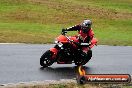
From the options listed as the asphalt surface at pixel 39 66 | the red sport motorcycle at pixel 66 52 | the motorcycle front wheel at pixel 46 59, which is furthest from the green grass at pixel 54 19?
the motorcycle front wheel at pixel 46 59

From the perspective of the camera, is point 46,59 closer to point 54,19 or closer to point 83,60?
point 83,60

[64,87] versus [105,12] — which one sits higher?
[64,87]

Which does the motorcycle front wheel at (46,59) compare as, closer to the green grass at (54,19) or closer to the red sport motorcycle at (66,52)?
the red sport motorcycle at (66,52)

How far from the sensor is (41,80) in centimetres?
1479

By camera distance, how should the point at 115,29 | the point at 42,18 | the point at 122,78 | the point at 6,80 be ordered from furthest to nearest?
the point at 42,18 < the point at 115,29 < the point at 6,80 < the point at 122,78

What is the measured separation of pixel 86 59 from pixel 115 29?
16021mm

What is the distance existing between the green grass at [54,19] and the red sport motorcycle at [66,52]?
21.5 ft

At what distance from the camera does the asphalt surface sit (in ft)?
50.2

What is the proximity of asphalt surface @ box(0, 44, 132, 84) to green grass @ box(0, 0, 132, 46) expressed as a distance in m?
2.92

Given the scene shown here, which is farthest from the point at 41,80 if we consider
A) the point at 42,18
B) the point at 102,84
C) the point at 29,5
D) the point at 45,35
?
the point at 29,5

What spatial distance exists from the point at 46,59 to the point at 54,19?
1955 cm

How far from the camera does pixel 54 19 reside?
118ft

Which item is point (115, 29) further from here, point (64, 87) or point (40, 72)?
point (64, 87)

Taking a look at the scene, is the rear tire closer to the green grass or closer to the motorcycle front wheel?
the motorcycle front wheel
